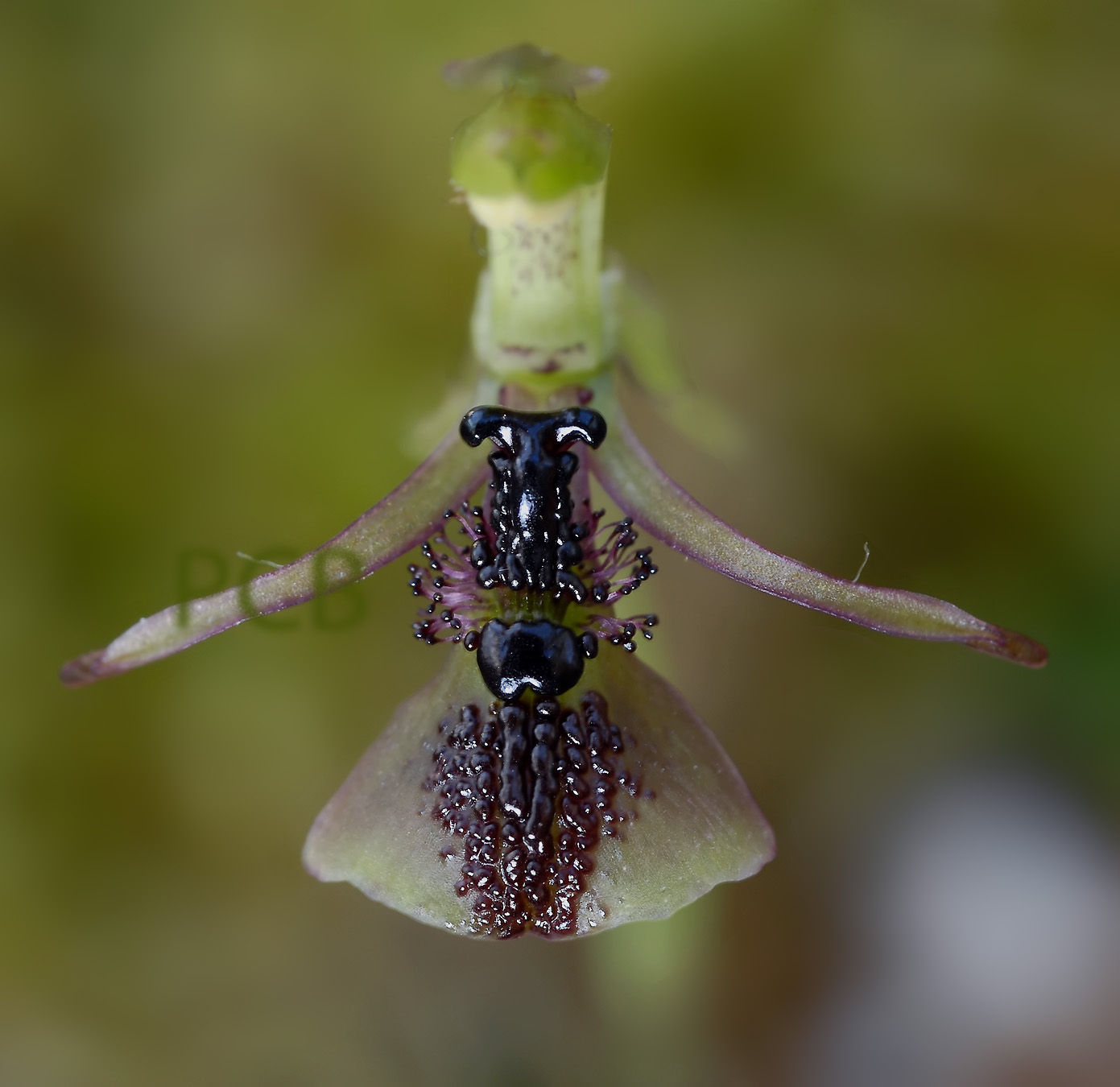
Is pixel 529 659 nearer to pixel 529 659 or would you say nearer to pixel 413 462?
pixel 529 659

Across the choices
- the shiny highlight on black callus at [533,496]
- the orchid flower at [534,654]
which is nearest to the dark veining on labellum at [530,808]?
the orchid flower at [534,654]

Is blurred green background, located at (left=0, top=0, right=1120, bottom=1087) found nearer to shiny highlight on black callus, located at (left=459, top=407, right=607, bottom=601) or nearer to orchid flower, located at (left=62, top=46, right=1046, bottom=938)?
orchid flower, located at (left=62, top=46, right=1046, bottom=938)

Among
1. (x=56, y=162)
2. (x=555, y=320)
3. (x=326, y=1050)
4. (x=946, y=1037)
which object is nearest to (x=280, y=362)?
(x=56, y=162)

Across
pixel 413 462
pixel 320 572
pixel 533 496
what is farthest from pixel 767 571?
pixel 413 462

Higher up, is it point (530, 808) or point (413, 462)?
point (413, 462)

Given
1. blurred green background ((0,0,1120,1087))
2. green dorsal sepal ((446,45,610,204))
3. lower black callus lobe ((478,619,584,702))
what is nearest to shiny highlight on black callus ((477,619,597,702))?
lower black callus lobe ((478,619,584,702))

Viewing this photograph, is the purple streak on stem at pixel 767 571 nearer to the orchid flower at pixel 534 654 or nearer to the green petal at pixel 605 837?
the orchid flower at pixel 534 654
